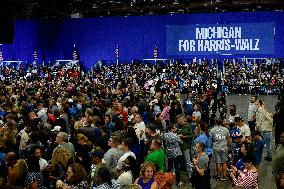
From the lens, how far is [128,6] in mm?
39406

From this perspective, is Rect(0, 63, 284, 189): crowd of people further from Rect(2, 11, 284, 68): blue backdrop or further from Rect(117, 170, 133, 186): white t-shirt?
Rect(2, 11, 284, 68): blue backdrop

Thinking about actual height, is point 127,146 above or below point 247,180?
above

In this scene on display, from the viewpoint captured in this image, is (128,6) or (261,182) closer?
(261,182)

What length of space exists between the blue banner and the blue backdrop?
29 cm

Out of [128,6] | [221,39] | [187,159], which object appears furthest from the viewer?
[128,6]

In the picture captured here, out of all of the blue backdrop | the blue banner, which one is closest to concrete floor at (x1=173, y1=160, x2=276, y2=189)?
the blue banner

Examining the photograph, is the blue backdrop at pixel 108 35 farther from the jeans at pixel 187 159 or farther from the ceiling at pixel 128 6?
the jeans at pixel 187 159

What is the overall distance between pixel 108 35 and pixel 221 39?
8397mm

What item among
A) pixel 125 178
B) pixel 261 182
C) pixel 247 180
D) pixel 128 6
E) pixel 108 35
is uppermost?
pixel 128 6

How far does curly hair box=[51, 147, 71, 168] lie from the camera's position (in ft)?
24.2

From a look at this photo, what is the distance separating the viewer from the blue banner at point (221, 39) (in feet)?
104

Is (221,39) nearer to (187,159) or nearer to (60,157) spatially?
(187,159)

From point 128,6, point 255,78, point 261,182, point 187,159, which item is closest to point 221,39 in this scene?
point 255,78

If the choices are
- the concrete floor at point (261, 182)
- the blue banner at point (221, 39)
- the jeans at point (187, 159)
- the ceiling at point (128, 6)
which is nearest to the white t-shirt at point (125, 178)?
the concrete floor at point (261, 182)
